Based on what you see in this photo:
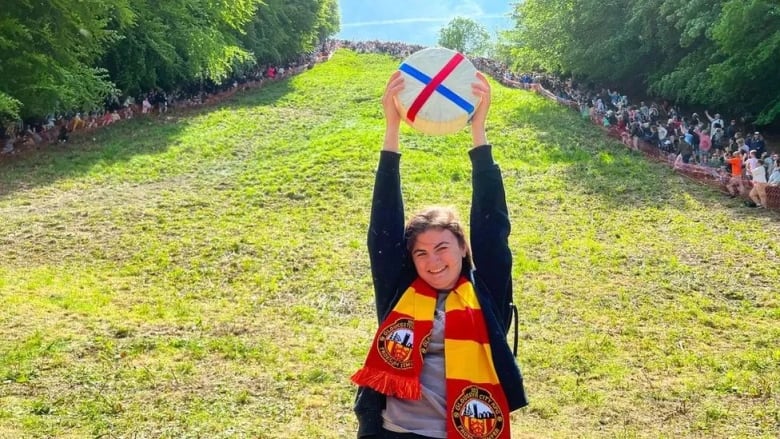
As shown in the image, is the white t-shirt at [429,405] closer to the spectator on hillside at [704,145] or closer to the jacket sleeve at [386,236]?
the jacket sleeve at [386,236]

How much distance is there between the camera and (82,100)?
25.5m

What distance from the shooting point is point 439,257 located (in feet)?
11.5

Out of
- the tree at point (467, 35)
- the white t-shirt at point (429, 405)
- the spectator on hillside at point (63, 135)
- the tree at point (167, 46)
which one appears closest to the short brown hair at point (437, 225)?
the white t-shirt at point (429, 405)

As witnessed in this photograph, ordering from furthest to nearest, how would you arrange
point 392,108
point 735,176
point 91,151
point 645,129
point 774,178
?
1. point 645,129
2. point 91,151
3. point 735,176
4. point 774,178
5. point 392,108

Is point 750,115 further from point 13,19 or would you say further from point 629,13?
point 13,19

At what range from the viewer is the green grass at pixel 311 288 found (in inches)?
311

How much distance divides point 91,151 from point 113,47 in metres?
9.06

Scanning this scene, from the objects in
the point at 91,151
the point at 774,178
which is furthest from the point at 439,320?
the point at 91,151

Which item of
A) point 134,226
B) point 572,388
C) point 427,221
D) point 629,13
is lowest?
point 572,388

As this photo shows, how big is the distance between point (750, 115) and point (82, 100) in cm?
2574

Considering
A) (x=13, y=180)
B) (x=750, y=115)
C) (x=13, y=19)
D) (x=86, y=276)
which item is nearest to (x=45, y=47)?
(x=13, y=19)

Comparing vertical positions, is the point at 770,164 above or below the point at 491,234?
above

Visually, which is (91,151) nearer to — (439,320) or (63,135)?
(63,135)

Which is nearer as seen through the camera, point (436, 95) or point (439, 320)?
point (439, 320)
